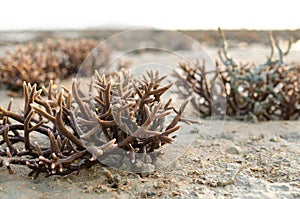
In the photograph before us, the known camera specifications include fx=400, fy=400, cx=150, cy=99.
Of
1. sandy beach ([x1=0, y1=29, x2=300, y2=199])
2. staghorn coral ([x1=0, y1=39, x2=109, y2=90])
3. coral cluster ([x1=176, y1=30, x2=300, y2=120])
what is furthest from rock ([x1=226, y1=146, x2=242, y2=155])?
staghorn coral ([x1=0, y1=39, x2=109, y2=90])

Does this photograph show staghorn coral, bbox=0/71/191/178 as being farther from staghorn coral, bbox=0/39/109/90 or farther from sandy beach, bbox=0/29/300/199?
staghorn coral, bbox=0/39/109/90

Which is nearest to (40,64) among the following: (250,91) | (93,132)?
(250,91)

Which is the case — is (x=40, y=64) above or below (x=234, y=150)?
above

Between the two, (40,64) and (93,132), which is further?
(40,64)

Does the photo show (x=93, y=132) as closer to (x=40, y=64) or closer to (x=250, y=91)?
(x=250, y=91)

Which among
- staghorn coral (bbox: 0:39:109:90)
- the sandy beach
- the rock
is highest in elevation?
staghorn coral (bbox: 0:39:109:90)

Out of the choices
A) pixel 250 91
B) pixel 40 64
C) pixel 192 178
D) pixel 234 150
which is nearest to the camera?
pixel 192 178

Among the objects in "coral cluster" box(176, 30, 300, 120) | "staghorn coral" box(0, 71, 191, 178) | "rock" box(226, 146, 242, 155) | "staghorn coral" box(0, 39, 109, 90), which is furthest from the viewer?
"staghorn coral" box(0, 39, 109, 90)

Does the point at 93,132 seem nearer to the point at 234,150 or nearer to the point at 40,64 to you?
the point at 234,150

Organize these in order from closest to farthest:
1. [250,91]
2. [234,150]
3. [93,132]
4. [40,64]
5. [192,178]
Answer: [93,132], [192,178], [234,150], [250,91], [40,64]
